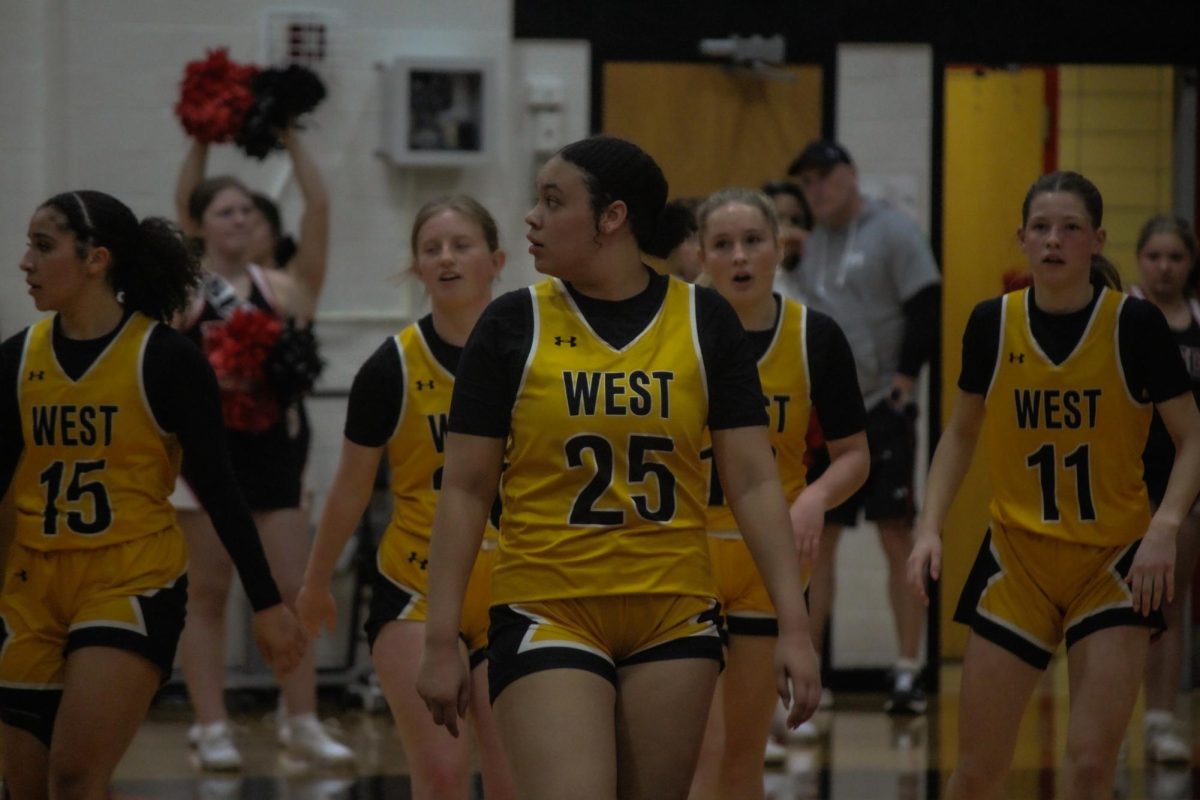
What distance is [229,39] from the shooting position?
8297mm

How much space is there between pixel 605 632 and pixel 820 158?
465 centimetres

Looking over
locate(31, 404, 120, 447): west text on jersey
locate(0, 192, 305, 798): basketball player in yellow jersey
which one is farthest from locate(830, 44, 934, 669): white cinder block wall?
locate(31, 404, 120, 447): west text on jersey

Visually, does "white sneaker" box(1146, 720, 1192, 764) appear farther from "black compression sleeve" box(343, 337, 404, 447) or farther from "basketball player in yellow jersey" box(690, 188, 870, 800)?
"black compression sleeve" box(343, 337, 404, 447)

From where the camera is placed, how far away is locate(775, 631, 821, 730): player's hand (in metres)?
3.48

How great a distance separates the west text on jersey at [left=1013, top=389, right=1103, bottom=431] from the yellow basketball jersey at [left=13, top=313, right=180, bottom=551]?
2102mm

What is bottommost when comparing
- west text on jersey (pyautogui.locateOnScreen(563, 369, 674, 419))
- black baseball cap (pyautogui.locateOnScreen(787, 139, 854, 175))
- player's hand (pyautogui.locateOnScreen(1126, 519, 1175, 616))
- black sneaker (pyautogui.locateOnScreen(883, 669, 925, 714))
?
black sneaker (pyautogui.locateOnScreen(883, 669, 925, 714))

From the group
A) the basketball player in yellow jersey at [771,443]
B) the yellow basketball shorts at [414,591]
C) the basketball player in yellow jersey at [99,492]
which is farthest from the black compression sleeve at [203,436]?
the basketball player in yellow jersey at [771,443]

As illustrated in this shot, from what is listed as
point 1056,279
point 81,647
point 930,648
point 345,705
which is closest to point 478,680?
point 81,647

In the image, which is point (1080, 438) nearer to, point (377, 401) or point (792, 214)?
point (377, 401)

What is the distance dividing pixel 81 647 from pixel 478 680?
2.98ft

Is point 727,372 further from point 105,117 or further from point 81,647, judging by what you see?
point 105,117

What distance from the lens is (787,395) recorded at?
16.6ft

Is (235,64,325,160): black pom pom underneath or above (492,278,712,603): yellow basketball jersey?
above

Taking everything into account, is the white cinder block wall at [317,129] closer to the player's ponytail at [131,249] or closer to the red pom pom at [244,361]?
the red pom pom at [244,361]
